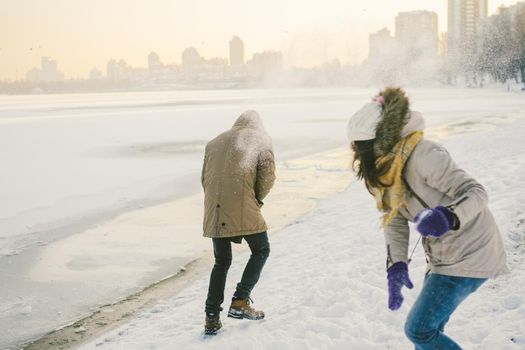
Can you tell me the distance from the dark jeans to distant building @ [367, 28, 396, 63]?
137 meters

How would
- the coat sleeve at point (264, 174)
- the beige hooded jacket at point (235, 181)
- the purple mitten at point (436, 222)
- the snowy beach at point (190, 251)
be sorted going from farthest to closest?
the snowy beach at point (190, 251)
the coat sleeve at point (264, 174)
the beige hooded jacket at point (235, 181)
the purple mitten at point (436, 222)

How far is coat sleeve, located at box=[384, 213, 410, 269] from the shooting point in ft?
9.46

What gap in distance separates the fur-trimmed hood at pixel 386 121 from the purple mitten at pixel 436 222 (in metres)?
0.38

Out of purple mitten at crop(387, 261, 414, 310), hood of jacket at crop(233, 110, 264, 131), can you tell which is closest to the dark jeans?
hood of jacket at crop(233, 110, 264, 131)

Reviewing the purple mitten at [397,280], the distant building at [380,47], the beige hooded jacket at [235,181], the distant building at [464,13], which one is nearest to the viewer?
the purple mitten at [397,280]

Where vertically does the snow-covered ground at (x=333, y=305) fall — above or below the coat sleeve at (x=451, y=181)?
below

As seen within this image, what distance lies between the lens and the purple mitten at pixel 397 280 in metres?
2.88

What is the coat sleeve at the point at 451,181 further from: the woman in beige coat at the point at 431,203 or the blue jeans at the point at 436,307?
the blue jeans at the point at 436,307

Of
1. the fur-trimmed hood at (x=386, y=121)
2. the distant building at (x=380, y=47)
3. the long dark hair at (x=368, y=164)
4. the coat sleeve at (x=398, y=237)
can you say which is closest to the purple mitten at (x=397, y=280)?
the coat sleeve at (x=398, y=237)

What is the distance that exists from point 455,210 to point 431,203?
0.64 feet

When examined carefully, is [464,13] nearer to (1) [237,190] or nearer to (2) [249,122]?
(2) [249,122]

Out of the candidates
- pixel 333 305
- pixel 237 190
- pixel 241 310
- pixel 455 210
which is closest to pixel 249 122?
pixel 237 190

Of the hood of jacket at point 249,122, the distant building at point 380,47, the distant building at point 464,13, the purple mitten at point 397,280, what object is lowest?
the purple mitten at point 397,280

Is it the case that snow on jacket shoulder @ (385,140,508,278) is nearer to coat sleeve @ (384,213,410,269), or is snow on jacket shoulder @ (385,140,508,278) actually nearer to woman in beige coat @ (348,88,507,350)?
woman in beige coat @ (348,88,507,350)
